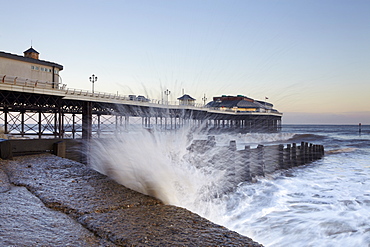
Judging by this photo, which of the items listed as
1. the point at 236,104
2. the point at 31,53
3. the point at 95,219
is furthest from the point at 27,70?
the point at 236,104

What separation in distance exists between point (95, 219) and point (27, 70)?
90.3 feet

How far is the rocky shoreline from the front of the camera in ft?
7.83

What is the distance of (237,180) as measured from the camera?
12.6 meters

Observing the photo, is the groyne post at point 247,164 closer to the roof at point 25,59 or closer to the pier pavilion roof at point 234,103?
the roof at point 25,59

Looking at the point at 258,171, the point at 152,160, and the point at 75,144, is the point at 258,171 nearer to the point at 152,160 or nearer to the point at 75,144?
the point at 75,144

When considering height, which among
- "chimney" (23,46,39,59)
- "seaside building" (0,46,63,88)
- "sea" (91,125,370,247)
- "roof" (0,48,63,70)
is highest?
"chimney" (23,46,39,59)

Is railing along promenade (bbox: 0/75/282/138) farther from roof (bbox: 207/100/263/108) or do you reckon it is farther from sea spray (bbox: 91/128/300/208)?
roof (bbox: 207/100/263/108)

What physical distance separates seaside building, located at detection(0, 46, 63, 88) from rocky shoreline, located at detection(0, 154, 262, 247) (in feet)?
70.6

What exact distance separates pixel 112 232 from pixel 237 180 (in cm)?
1062

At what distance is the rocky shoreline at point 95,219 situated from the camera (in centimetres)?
239

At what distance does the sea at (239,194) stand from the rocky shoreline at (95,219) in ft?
1.81

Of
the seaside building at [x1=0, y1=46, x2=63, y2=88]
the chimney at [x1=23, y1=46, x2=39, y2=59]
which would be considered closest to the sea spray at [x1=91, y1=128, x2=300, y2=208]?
the seaside building at [x1=0, y1=46, x2=63, y2=88]

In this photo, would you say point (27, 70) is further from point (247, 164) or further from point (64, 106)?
point (247, 164)

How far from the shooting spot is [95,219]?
2.87 metres
